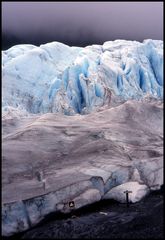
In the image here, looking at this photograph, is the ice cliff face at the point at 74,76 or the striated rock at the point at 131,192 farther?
the ice cliff face at the point at 74,76

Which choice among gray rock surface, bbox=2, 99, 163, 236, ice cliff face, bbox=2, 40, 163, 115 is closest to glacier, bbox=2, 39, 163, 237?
gray rock surface, bbox=2, 99, 163, 236

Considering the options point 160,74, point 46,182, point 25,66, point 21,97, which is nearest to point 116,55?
point 160,74

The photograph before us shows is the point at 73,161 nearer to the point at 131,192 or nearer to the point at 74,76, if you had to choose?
the point at 131,192

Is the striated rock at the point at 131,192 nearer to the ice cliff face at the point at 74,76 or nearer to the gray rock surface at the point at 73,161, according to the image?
the gray rock surface at the point at 73,161

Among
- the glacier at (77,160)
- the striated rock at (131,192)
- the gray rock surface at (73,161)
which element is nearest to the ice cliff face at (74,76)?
the glacier at (77,160)

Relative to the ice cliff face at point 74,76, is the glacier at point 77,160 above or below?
below

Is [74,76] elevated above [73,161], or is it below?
above

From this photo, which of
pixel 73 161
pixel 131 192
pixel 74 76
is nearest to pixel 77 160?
pixel 73 161

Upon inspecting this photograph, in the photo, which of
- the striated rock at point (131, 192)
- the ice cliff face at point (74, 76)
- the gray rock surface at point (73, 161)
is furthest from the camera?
the ice cliff face at point (74, 76)
